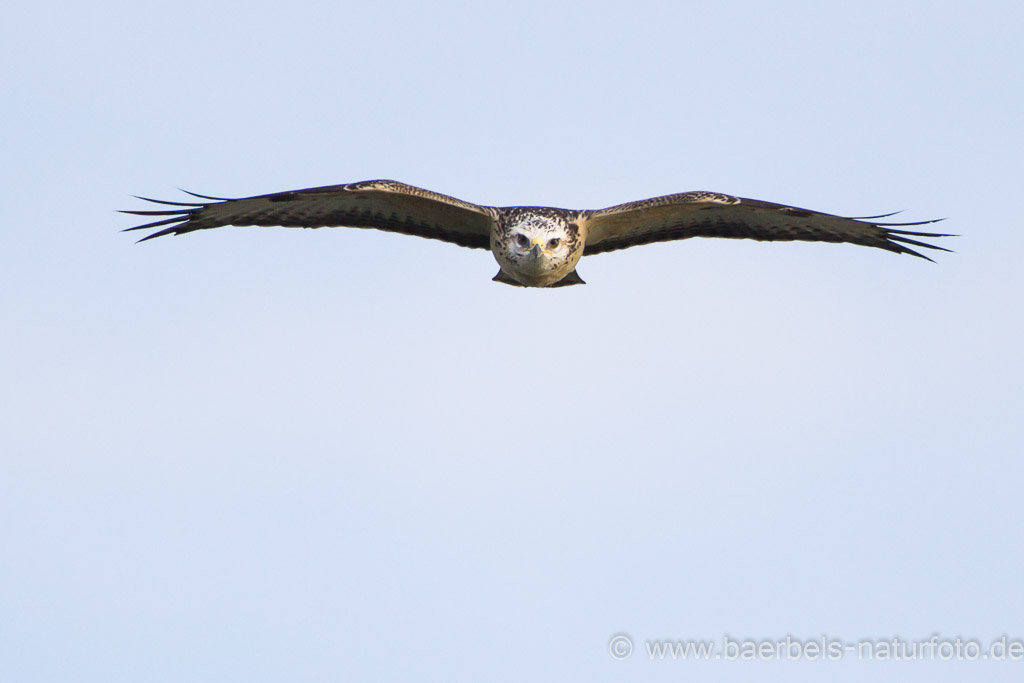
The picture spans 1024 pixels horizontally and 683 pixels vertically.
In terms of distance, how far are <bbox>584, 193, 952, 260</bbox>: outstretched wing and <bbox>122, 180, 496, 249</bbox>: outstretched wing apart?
4.48ft

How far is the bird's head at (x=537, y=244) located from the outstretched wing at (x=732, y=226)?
0.50 m

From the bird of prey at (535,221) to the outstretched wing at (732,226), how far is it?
0.01m

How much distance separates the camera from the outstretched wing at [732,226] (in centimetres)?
1491

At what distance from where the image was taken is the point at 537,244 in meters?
14.0

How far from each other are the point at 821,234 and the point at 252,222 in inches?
251

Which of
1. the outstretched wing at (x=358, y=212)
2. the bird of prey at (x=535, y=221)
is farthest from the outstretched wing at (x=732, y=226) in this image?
the outstretched wing at (x=358, y=212)

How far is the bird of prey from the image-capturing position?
14.3 m

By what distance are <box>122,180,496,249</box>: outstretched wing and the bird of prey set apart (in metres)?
0.01

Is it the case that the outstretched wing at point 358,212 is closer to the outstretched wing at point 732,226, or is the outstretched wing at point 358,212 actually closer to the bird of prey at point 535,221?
the bird of prey at point 535,221

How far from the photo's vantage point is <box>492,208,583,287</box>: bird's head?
14078 mm

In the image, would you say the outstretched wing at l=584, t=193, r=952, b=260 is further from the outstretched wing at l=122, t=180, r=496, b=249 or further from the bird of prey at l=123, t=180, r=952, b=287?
the outstretched wing at l=122, t=180, r=496, b=249

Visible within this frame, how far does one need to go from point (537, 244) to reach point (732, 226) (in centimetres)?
269

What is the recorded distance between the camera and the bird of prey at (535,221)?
14.3 metres

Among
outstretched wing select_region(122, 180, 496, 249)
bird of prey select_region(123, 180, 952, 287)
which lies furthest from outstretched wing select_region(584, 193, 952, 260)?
outstretched wing select_region(122, 180, 496, 249)
